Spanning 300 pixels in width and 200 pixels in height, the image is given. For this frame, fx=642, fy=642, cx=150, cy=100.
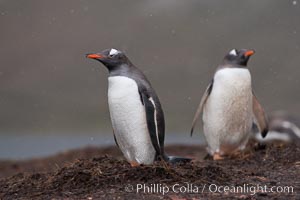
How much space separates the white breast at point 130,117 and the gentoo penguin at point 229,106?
145 cm

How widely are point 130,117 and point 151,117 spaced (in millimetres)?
169

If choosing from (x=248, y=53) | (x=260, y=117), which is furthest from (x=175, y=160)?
(x=260, y=117)

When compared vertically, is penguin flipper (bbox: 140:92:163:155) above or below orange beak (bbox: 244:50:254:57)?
below

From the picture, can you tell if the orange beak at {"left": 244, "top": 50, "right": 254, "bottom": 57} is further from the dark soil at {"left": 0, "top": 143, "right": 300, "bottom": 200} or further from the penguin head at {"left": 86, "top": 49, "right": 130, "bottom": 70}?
the penguin head at {"left": 86, "top": 49, "right": 130, "bottom": 70}

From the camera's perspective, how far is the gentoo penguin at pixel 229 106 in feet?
21.1

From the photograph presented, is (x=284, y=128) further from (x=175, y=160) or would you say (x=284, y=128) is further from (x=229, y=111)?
(x=175, y=160)

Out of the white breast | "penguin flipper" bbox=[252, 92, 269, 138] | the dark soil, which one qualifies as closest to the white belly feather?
"penguin flipper" bbox=[252, 92, 269, 138]

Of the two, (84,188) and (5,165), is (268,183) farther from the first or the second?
(5,165)

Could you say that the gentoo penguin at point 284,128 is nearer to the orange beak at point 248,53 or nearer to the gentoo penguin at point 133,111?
the orange beak at point 248,53

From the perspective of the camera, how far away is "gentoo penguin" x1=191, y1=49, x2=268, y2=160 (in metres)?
6.44

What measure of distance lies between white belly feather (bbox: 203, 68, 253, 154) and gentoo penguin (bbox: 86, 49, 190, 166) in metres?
1.29

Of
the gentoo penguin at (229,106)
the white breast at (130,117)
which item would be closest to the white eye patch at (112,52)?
the white breast at (130,117)

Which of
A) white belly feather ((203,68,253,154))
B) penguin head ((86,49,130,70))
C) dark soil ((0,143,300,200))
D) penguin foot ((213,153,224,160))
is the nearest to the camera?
dark soil ((0,143,300,200))

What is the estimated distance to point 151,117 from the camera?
204 inches
